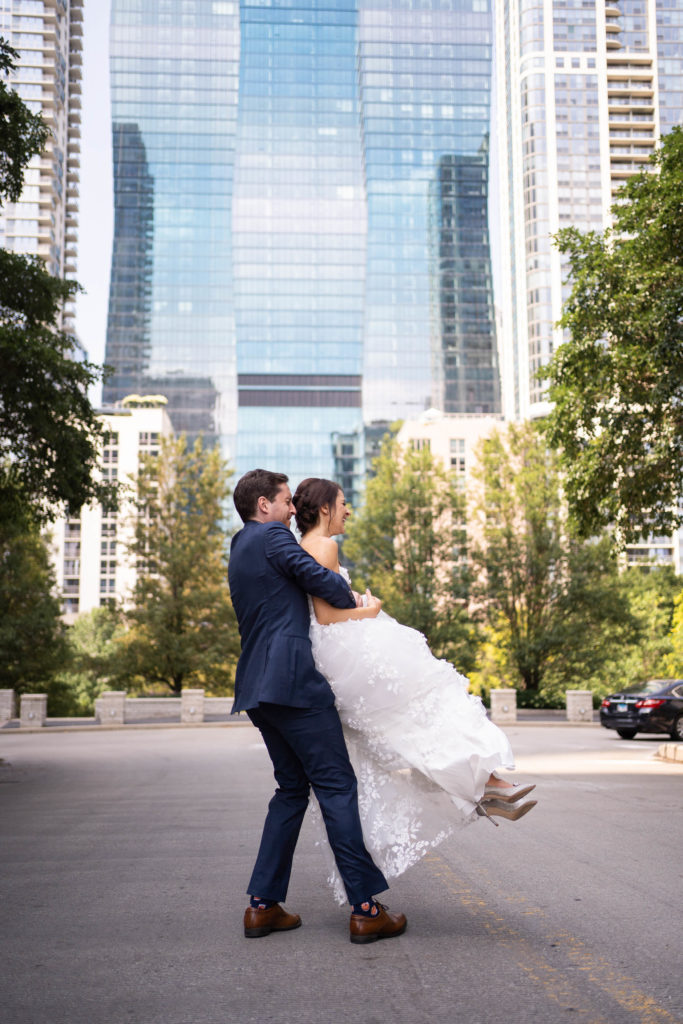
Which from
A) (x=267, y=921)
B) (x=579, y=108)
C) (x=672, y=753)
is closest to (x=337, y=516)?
(x=267, y=921)

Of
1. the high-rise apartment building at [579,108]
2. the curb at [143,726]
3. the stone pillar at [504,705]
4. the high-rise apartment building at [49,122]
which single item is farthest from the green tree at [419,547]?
the high-rise apartment building at [579,108]

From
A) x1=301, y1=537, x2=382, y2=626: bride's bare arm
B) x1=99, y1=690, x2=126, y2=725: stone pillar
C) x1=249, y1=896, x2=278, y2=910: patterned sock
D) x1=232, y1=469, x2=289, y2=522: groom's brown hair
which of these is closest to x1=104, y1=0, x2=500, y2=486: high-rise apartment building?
x1=99, y1=690, x2=126, y2=725: stone pillar

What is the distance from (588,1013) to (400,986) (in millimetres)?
706

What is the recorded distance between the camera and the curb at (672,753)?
16.6 m

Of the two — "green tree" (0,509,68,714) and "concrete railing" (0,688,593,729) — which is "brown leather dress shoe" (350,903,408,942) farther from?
"green tree" (0,509,68,714)

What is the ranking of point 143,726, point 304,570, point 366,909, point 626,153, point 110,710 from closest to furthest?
1. point 366,909
2. point 304,570
3. point 143,726
4. point 110,710
5. point 626,153

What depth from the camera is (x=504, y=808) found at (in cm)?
455

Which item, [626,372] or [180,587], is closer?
[626,372]

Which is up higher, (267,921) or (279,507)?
(279,507)

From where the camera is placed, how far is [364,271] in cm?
18438

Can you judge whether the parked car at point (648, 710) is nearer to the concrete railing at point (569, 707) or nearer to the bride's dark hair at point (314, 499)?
the concrete railing at point (569, 707)

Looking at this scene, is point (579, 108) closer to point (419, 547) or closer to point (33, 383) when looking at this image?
point (419, 547)

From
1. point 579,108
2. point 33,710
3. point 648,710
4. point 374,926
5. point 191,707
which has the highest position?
point 579,108

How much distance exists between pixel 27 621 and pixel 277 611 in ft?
127
